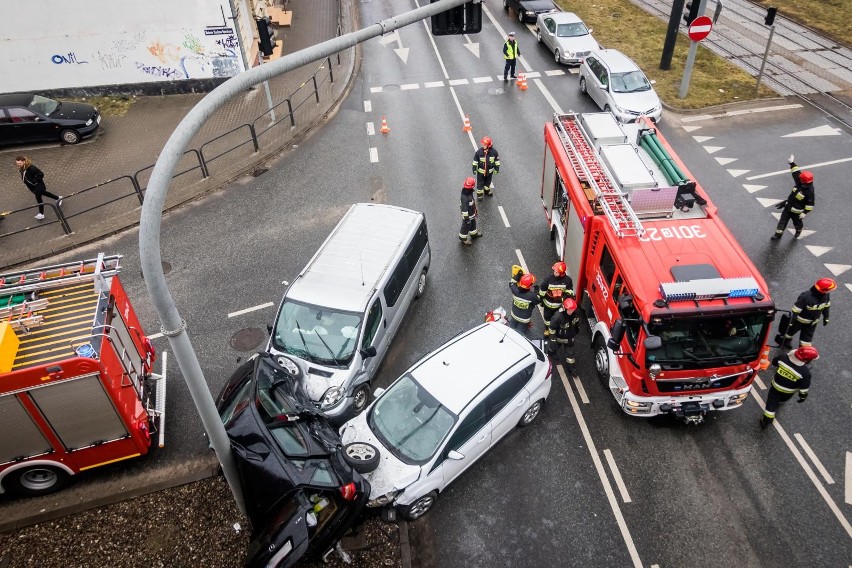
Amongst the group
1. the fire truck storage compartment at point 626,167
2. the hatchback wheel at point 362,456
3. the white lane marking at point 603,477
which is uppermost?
the fire truck storage compartment at point 626,167

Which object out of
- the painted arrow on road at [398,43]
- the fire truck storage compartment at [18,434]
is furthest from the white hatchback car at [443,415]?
the painted arrow on road at [398,43]

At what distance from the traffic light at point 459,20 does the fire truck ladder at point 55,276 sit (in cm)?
639

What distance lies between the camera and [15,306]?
28.9ft

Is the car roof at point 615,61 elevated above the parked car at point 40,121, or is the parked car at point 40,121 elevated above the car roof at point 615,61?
the car roof at point 615,61

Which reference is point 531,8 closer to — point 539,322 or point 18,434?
point 539,322

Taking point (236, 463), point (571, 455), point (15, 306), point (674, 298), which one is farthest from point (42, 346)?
point (674, 298)

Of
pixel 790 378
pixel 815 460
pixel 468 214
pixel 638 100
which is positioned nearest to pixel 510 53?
pixel 638 100

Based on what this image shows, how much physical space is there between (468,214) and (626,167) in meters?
3.71

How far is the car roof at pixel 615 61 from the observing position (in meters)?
19.0

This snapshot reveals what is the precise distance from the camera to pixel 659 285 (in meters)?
8.70

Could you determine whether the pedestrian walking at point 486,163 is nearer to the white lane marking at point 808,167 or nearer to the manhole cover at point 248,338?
the manhole cover at point 248,338

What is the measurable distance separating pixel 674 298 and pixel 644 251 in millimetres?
1312

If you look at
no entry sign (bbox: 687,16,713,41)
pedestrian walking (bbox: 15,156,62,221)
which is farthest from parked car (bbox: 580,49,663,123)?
pedestrian walking (bbox: 15,156,62,221)

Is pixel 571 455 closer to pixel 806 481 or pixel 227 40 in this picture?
pixel 806 481
